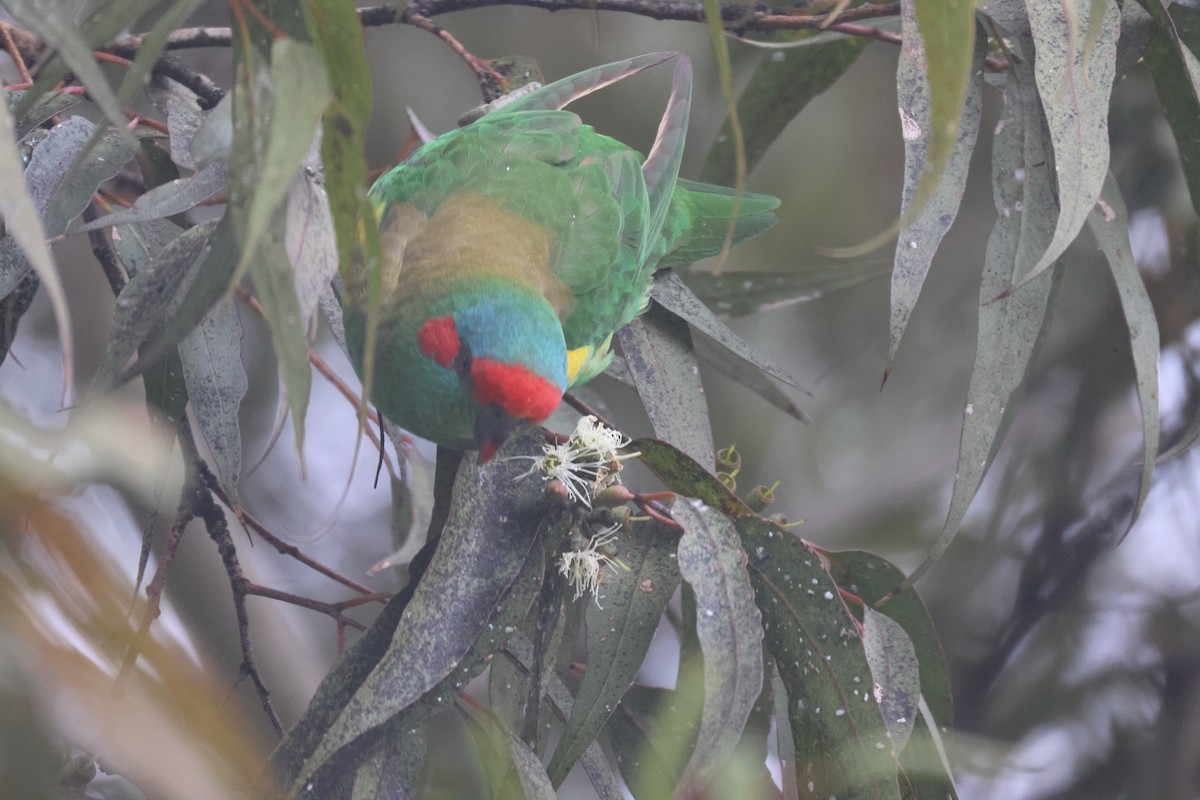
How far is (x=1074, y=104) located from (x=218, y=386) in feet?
Answer: 3.45

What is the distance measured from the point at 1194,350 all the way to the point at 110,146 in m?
2.38

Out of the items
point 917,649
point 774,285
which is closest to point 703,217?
Result: point 774,285

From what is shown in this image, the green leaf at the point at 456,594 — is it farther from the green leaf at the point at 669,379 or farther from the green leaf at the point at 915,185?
the green leaf at the point at 915,185

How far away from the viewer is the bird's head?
139 cm

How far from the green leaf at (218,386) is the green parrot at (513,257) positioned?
0.16 meters

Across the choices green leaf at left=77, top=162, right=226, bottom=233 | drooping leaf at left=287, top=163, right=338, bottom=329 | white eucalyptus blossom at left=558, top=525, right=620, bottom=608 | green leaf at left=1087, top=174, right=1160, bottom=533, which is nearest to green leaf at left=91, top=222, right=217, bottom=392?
→ green leaf at left=77, top=162, right=226, bottom=233

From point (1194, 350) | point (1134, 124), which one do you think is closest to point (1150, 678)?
point (1194, 350)

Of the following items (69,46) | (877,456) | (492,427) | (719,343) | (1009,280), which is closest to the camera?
(69,46)

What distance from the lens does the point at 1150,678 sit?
2562 millimetres

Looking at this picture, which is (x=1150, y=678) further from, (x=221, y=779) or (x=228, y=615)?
(x=221, y=779)

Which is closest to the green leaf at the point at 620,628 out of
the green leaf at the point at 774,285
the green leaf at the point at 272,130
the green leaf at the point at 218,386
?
the green leaf at the point at 218,386

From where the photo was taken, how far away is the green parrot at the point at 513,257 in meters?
1.44

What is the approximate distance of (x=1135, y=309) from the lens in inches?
52.4

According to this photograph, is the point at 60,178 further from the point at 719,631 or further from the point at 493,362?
the point at 719,631
